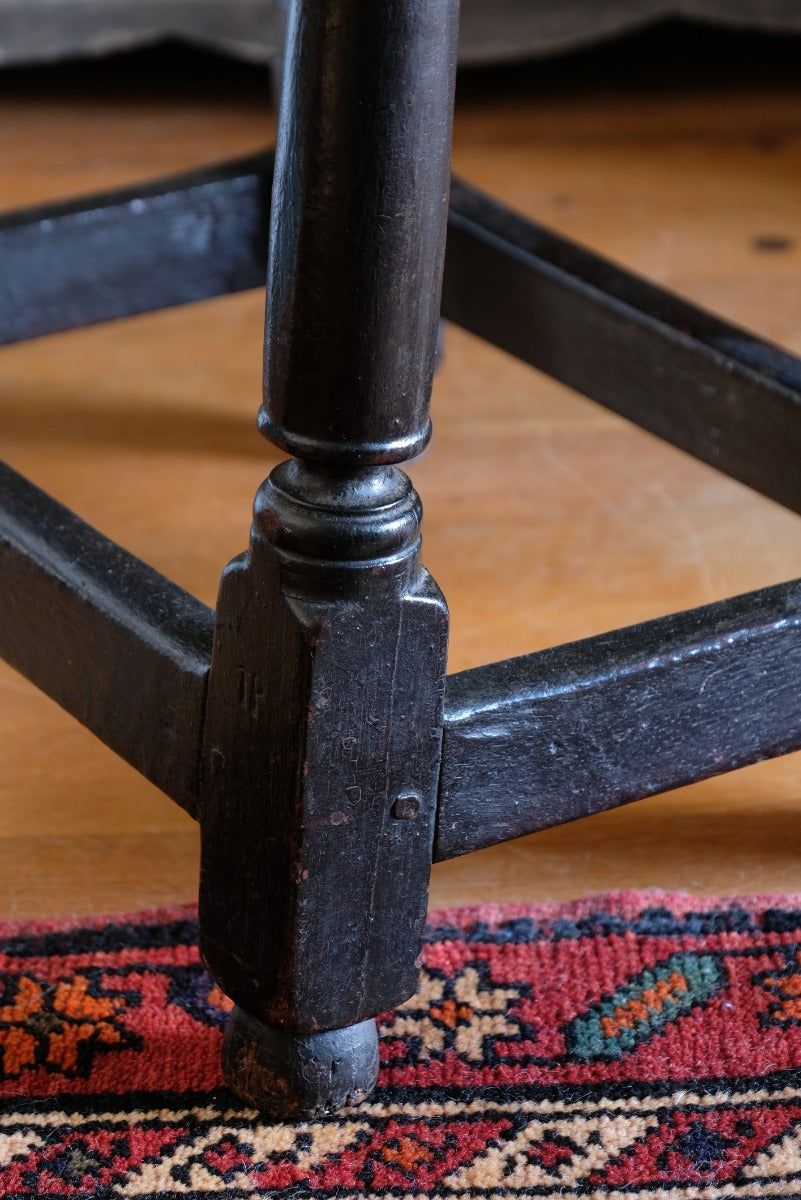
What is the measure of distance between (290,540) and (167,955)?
0.26 meters

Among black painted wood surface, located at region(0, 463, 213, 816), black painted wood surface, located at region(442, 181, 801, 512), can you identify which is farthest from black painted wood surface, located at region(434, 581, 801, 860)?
black painted wood surface, located at region(442, 181, 801, 512)

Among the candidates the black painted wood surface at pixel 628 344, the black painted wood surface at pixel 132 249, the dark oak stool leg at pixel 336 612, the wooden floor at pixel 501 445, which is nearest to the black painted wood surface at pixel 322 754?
the dark oak stool leg at pixel 336 612

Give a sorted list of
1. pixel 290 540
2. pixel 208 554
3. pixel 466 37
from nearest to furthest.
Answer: pixel 290 540
pixel 208 554
pixel 466 37

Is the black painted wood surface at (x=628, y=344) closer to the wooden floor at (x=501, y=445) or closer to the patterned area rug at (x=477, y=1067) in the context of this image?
the wooden floor at (x=501, y=445)

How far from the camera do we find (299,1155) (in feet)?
2.11

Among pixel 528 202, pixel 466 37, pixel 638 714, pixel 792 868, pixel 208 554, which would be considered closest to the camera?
pixel 638 714

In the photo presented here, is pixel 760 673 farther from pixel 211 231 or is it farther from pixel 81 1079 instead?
pixel 211 231

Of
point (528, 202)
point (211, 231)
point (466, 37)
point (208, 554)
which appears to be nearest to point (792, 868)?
point (208, 554)

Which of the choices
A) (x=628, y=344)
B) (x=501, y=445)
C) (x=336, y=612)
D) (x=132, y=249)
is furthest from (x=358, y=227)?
(x=501, y=445)

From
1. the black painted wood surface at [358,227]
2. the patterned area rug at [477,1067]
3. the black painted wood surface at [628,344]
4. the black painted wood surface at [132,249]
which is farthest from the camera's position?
the black painted wood surface at [132,249]

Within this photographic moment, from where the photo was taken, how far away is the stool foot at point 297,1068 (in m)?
0.65

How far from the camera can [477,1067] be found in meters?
0.68

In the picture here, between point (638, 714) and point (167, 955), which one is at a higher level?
point (638, 714)

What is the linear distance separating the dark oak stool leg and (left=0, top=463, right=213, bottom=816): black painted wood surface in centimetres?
3
